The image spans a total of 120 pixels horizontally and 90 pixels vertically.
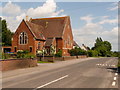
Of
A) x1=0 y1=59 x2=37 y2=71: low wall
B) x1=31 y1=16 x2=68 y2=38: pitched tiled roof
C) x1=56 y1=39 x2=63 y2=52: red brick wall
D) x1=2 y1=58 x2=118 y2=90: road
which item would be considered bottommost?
x1=2 y1=58 x2=118 y2=90: road

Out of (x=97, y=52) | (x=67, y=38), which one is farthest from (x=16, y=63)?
(x=97, y=52)

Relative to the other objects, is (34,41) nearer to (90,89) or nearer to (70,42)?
(70,42)

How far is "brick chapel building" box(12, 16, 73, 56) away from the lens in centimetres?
4756

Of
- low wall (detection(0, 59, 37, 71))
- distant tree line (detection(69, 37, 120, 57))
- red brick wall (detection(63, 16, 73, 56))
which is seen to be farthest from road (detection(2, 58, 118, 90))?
red brick wall (detection(63, 16, 73, 56))

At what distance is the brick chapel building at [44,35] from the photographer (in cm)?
4756

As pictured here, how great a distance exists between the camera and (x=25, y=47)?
159ft

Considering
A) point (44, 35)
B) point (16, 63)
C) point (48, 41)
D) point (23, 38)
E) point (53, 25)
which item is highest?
point (53, 25)

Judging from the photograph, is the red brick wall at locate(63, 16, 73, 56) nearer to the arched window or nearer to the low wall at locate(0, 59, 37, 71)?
the arched window

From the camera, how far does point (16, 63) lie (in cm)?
1828

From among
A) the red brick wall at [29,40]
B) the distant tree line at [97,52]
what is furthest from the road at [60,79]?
the red brick wall at [29,40]

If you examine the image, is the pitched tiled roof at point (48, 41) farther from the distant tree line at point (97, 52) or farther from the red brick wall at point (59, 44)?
the distant tree line at point (97, 52)

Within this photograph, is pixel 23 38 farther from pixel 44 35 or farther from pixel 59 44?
pixel 59 44

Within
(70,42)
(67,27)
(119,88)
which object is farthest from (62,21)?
(119,88)

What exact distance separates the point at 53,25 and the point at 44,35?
5.10 metres
